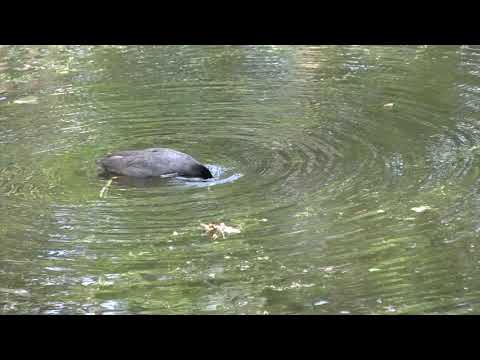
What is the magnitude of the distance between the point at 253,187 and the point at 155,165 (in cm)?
121

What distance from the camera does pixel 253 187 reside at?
28.0 ft

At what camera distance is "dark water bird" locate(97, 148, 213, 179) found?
353 inches

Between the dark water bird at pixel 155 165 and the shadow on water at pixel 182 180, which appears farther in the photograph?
the dark water bird at pixel 155 165

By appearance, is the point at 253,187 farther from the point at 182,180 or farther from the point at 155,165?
the point at 155,165

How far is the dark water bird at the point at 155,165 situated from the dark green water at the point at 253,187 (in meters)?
0.16

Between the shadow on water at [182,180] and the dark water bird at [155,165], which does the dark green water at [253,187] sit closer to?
the shadow on water at [182,180]

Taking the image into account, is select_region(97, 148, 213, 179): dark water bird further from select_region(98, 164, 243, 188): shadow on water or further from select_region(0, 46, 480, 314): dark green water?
select_region(0, 46, 480, 314): dark green water

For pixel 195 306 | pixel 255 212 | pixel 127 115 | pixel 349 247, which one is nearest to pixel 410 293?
pixel 349 247

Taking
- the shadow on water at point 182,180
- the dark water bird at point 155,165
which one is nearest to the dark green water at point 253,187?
the shadow on water at point 182,180

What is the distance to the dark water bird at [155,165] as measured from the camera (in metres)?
8.96

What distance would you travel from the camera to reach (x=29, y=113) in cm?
1155

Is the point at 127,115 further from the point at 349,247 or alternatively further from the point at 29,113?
the point at 349,247

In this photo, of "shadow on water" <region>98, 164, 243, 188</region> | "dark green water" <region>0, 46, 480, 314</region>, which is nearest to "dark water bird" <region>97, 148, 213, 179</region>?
"shadow on water" <region>98, 164, 243, 188</region>

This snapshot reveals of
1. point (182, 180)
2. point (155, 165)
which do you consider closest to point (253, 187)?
point (182, 180)
